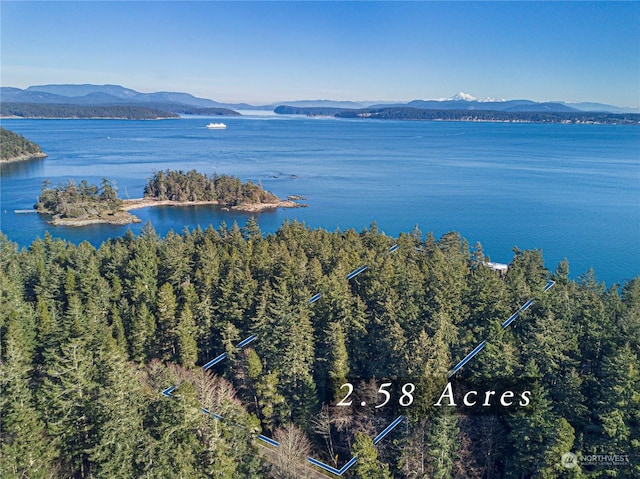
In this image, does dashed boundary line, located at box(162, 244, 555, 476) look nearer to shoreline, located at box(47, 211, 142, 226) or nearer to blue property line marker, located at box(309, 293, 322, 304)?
blue property line marker, located at box(309, 293, 322, 304)

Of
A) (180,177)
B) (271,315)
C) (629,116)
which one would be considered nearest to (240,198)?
(180,177)

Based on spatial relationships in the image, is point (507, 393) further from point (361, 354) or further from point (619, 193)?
point (619, 193)

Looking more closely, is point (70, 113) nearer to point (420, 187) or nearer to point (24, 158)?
point (24, 158)

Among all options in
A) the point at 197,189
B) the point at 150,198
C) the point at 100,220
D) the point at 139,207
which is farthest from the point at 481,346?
the point at 150,198

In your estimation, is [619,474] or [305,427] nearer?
[619,474]

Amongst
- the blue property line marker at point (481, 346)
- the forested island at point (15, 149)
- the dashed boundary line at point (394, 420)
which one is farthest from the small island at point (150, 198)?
the blue property line marker at point (481, 346)

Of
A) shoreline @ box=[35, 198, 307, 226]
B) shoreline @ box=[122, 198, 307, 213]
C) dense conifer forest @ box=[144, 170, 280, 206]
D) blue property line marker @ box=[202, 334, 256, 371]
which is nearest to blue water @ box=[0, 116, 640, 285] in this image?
shoreline @ box=[35, 198, 307, 226]
